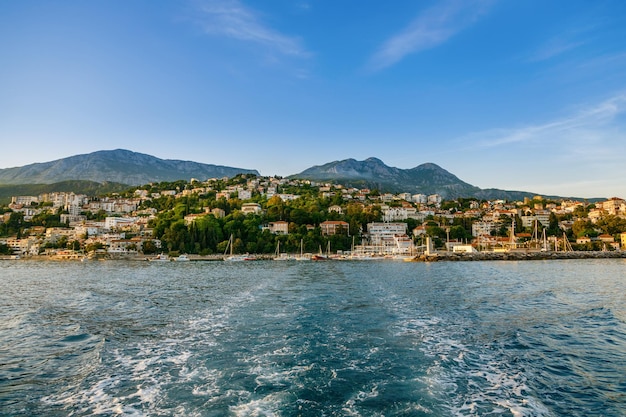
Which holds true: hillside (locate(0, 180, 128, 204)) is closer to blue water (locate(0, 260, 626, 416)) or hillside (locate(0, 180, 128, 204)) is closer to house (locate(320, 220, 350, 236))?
house (locate(320, 220, 350, 236))

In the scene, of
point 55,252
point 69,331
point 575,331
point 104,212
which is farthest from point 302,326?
point 104,212

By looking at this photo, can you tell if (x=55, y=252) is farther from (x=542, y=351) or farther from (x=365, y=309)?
(x=542, y=351)

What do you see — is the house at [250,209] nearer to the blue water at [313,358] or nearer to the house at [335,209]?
the house at [335,209]

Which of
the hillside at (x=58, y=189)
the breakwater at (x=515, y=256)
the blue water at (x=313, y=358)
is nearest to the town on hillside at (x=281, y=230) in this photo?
the breakwater at (x=515, y=256)

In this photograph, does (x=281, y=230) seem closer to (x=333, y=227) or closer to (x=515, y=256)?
(x=333, y=227)

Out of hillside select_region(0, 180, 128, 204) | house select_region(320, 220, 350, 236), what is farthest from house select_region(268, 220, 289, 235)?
hillside select_region(0, 180, 128, 204)

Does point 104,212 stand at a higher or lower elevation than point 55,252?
higher

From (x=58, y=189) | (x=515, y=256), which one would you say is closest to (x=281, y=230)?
(x=515, y=256)
